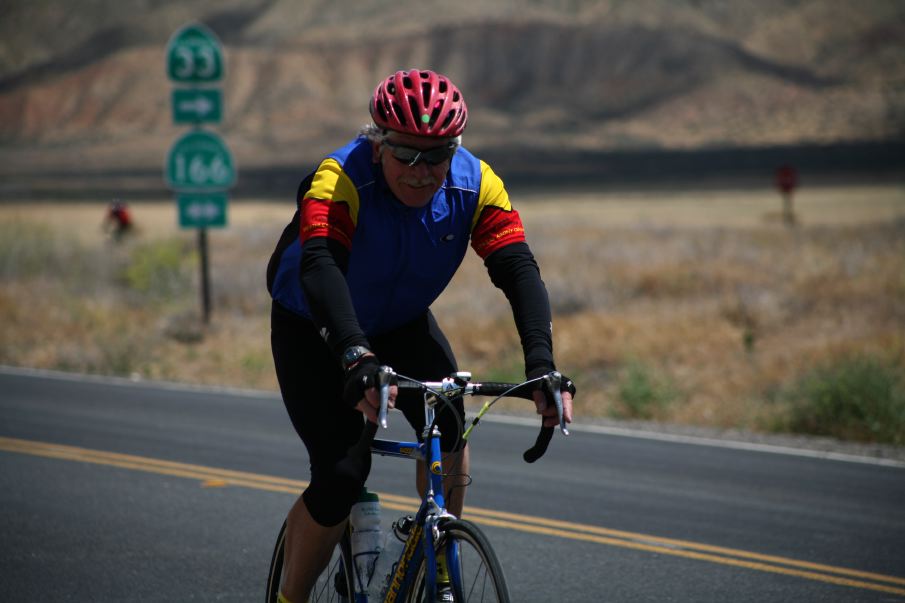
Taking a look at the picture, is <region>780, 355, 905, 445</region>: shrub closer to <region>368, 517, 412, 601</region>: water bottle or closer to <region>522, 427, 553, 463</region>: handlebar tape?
<region>368, 517, 412, 601</region>: water bottle

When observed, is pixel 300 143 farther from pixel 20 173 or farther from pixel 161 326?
pixel 161 326

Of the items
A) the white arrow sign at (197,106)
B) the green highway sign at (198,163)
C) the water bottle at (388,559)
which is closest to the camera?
the water bottle at (388,559)

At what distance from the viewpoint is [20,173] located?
92.1m

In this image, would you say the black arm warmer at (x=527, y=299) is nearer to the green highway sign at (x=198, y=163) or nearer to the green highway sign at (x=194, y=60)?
the green highway sign at (x=198, y=163)

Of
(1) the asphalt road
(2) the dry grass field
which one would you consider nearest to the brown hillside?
(2) the dry grass field

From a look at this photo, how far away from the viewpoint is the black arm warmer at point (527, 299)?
4035 mm

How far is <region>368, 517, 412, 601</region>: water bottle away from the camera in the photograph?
13.8 ft

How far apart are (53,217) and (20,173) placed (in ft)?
144

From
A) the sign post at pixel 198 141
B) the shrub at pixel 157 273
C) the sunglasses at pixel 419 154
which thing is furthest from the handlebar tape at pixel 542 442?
the shrub at pixel 157 273

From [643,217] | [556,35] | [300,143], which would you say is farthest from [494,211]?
[556,35]

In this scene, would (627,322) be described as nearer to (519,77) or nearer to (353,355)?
(353,355)

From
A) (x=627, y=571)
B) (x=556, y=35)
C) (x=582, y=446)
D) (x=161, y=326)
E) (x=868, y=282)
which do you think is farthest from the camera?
(x=556, y=35)

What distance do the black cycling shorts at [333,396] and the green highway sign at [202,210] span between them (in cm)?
1257

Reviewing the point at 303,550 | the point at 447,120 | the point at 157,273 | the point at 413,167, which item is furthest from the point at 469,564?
the point at 157,273
